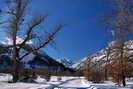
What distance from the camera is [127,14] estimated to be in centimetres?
1491

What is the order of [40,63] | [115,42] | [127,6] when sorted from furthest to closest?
[40,63] < [115,42] < [127,6]

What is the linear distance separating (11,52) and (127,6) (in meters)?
24.1

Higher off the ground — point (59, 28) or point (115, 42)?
point (59, 28)

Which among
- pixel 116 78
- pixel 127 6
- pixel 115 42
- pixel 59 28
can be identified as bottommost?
pixel 116 78

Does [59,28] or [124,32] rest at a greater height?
[59,28]

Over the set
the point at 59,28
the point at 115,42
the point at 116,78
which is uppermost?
the point at 59,28

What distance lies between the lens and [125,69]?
31328mm

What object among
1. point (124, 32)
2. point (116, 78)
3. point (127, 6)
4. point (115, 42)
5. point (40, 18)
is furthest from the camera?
point (40, 18)

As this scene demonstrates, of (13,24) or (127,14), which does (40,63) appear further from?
(127,14)

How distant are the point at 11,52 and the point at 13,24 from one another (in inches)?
160

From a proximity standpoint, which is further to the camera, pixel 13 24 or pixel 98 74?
pixel 98 74

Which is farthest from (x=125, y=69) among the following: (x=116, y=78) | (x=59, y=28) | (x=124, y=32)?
(x=124, y=32)

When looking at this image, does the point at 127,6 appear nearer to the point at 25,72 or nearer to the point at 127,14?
the point at 127,14

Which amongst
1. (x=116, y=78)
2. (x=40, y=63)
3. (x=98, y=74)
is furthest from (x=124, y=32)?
(x=40, y=63)
